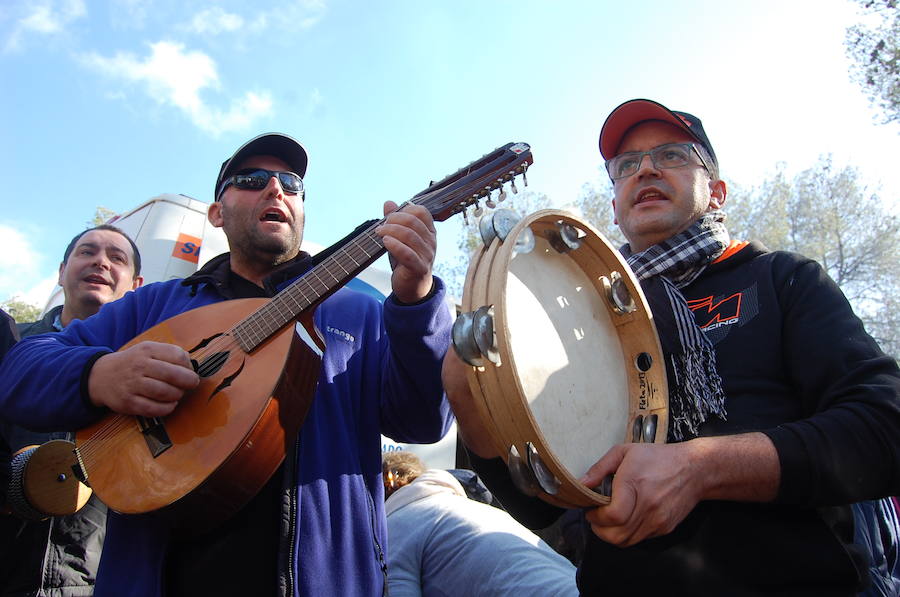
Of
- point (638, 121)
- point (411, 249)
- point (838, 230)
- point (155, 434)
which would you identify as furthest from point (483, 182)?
point (838, 230)

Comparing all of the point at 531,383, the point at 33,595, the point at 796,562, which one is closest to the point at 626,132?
the point at 531,383

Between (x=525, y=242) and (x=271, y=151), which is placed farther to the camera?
(x=271, y=151)

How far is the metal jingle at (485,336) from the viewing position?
122 cm

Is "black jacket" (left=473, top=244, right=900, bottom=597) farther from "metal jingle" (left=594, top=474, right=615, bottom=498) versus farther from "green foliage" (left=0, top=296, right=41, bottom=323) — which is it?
"green foliage" (left=0, top=296, right=41, bottom=323)

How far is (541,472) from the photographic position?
1.19 metres

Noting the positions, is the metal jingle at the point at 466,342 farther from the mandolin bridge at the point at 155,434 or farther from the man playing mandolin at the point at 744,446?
the mandolin bridge at the point at 155,434

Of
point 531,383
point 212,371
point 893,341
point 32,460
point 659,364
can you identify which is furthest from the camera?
point 893,341

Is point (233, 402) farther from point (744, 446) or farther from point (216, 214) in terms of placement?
point (744, 446)

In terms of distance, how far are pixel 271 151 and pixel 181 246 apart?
13.6 ft

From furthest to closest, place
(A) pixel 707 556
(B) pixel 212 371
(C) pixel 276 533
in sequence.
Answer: (B) pixel 212 371
(C) pixel 276 533
(A) pixel 707 556

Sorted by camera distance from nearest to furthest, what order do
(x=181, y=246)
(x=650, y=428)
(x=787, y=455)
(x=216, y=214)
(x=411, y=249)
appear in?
(x=787, y=455), (x=650, y=428), (x=411, y=249), (x=216, y=214), (x=181, y=246)

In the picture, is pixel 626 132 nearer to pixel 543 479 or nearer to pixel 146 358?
pixel 543 479

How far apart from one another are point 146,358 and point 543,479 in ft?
4.63

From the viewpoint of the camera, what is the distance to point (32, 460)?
2.32m
